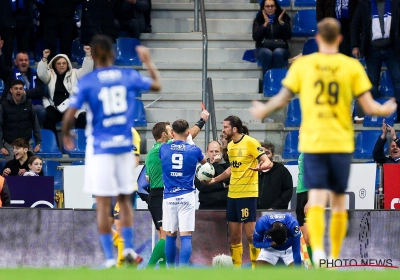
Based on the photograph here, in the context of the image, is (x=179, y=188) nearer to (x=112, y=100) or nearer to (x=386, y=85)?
(x=112, y=100)

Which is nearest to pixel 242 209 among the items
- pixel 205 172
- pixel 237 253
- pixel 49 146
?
pixel 237 253

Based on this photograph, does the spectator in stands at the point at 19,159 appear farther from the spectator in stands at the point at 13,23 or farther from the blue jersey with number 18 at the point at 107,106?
the blue jersey with number 18 at the point at 107,106

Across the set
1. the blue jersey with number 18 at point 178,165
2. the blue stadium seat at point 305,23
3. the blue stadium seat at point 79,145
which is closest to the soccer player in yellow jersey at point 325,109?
the blue jersey with number 18 at point 178,165

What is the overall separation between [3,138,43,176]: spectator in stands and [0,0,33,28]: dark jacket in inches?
117

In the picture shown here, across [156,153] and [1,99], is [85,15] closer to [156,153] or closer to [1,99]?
[1,99]

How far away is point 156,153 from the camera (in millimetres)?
13797

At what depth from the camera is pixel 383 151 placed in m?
15.9

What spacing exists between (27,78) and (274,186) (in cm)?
516

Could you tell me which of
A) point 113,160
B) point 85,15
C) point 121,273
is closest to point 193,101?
point 85,15

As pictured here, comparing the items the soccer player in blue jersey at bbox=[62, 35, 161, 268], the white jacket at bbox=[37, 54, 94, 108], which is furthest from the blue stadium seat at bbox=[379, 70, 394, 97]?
the soccer player in blue jersey at bbox=[62, 35, 161, 268]

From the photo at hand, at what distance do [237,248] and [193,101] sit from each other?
15.5 ft

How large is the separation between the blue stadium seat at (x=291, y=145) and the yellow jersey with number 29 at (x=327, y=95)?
27.4 ft

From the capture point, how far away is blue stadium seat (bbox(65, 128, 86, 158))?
55.7 ft

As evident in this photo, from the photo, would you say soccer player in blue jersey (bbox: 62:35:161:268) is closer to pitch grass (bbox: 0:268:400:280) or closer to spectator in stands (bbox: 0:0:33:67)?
pitch grass (bbox: 0:268:400:280)
